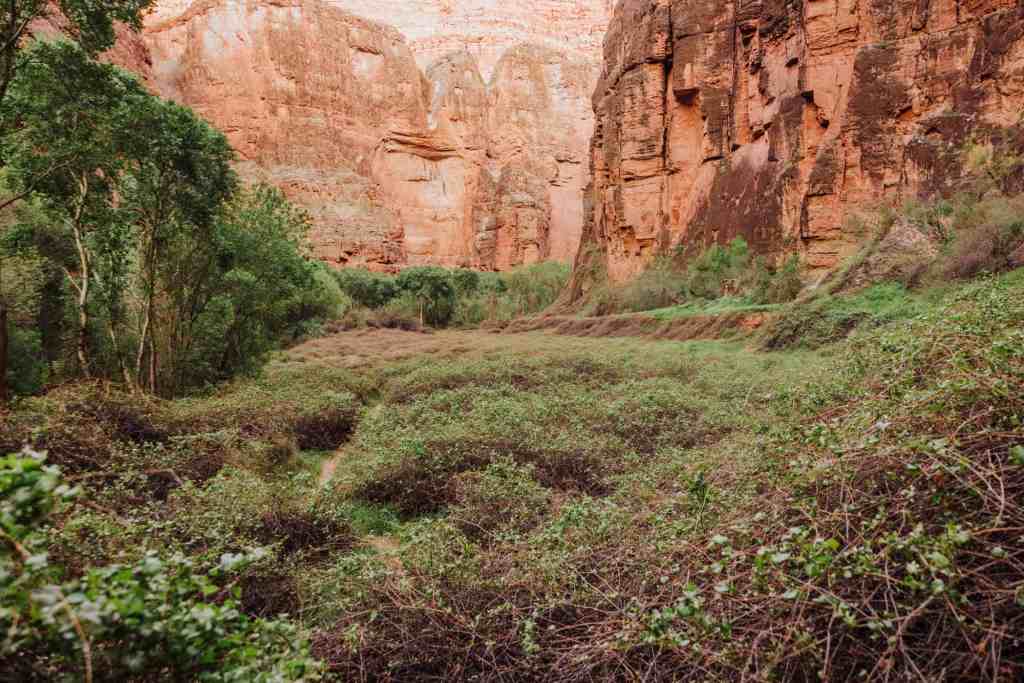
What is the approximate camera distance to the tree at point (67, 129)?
24.8ft


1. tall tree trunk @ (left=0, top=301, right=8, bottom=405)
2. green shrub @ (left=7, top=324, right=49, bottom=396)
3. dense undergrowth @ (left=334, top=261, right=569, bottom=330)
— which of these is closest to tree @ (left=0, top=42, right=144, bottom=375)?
tall tree trunk @ (left=0, top=301, right=8, bottom=405)

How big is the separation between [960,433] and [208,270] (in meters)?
14.4

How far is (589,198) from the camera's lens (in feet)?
141

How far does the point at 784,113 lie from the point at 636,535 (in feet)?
87.2

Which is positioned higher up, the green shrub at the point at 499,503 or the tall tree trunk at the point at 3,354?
the tall tree trunk at the point at 3,354

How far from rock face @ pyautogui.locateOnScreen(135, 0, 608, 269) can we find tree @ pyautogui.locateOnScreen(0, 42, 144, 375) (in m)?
49.1

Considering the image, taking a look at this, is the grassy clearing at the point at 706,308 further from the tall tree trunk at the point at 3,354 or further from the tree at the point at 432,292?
the tree at the point at 432,292

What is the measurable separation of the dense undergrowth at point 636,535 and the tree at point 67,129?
160 inches

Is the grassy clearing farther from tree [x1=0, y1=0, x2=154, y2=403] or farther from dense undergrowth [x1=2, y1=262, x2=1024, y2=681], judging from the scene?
tree [x1=0, y1=0, x2=154, y2=403]

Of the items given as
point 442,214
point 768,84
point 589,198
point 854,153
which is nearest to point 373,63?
point 442,214

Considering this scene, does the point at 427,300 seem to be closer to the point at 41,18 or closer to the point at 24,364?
the point at 24,364

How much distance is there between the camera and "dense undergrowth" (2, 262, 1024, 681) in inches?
73.1

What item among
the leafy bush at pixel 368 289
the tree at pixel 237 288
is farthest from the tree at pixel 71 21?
the leafy bush at pixel 368 289

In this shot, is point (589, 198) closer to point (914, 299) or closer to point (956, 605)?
point (914, 299)
